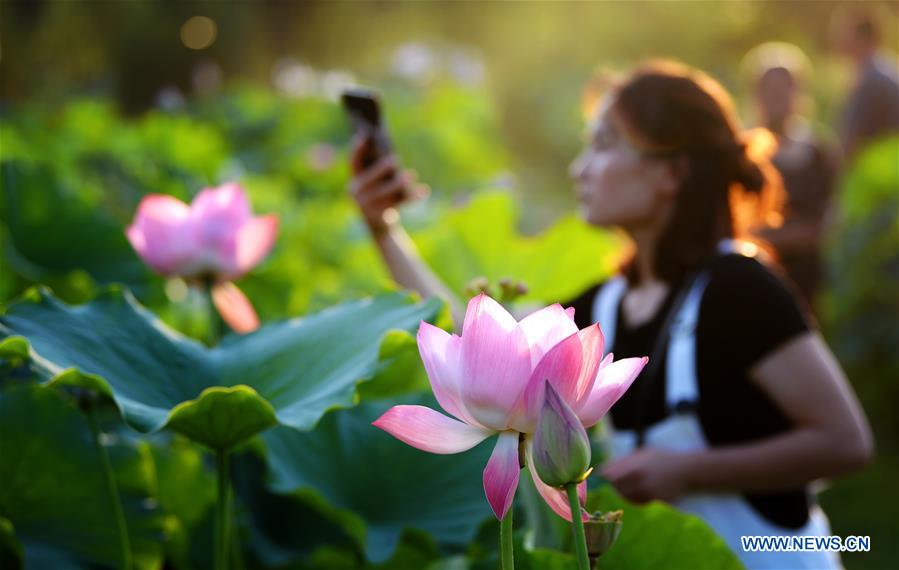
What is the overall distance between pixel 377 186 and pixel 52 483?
649 mm

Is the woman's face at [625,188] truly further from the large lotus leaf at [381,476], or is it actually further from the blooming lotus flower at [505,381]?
the blooming lotus flower at [505,381]

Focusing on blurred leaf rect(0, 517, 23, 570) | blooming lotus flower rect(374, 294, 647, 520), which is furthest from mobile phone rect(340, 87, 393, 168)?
blooming lotus flower rect(374, 294, 647, 520)

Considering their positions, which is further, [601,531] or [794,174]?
[794,174]

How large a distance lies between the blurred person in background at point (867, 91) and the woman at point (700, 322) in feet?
8.36

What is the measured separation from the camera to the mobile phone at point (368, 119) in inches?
53.5

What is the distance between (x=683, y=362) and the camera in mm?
1258

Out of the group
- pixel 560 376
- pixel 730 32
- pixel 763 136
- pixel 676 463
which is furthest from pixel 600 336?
pixel 730 32

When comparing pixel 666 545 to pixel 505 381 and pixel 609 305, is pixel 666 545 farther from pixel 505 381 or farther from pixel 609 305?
pixel 609 305

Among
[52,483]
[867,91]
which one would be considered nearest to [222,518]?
[52,483]

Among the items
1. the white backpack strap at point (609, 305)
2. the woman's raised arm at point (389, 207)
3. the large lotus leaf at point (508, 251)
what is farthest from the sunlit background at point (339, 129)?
the white backpack strap at point (609, 305)

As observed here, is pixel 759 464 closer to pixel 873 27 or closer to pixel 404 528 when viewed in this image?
pixel 404 528

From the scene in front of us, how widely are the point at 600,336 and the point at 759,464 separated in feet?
2.29

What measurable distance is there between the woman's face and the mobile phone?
0.27m

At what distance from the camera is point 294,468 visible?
97cm
